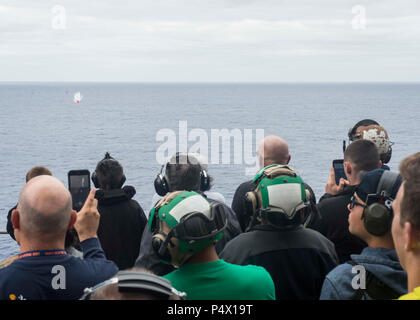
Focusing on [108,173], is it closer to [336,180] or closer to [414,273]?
[336,180]

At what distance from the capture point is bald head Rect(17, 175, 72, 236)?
322 centimetres

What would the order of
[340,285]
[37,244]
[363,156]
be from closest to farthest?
[340,285] → [37,244] → [363,156]

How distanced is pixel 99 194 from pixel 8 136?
3251 inches

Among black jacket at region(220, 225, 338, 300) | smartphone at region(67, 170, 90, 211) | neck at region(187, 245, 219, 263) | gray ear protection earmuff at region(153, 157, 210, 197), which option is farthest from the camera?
smartphone at region(67, 170, 90, 211)

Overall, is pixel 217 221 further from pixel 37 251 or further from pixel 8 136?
pixel 8 136

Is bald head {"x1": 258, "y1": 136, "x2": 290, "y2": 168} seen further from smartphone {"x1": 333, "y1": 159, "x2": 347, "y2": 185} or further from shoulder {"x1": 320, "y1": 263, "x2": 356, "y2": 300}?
shoulder {"x1": 320, "y1": 263, "x2": 356, "y2": 300}

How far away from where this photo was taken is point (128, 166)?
5416 centimetres

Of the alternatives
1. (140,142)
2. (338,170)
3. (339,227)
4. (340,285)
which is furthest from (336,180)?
(140,142)

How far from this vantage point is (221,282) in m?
3.28

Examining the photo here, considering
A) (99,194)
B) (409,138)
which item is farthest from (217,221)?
(409,138)

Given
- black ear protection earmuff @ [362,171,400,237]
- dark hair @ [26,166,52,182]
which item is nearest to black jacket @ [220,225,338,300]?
black ear protection earmuff @ [362,171,400,237]

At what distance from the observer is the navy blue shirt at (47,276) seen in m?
3.11

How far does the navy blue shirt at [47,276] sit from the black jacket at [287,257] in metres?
1.12

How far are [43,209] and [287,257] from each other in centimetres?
180
